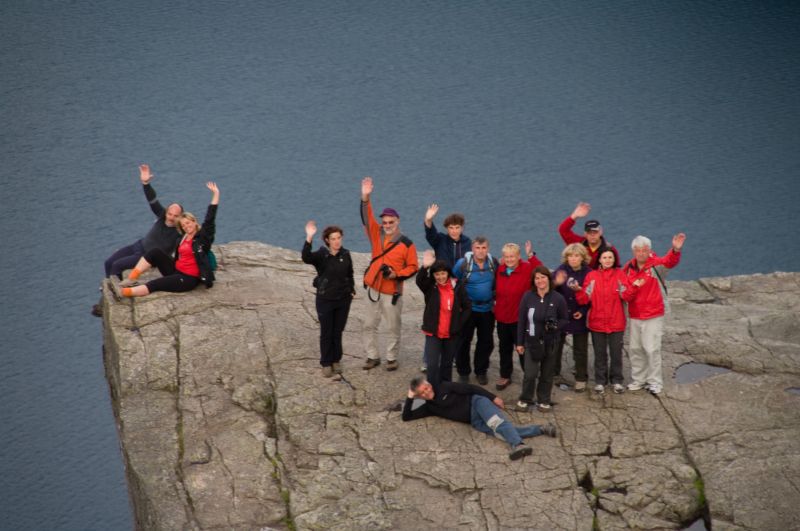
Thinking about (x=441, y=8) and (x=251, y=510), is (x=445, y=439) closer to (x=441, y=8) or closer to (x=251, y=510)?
(x=251, y=510)

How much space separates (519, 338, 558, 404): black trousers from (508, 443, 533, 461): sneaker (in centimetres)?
77

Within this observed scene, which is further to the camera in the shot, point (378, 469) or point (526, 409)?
point (526, 409)

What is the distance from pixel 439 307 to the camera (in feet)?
31.0

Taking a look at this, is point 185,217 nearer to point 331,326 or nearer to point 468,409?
point 331,326

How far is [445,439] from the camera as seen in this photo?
9.23 m

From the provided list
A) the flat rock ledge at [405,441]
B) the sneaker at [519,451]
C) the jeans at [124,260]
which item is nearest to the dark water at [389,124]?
the jeans at [124,260]

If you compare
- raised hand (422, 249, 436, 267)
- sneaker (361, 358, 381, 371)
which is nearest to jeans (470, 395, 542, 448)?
raised hand (422, 249, 436, 267)

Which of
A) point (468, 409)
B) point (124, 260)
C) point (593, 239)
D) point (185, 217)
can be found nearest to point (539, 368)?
point (468, 409)

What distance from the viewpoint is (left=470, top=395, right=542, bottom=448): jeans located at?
9016 millimetres

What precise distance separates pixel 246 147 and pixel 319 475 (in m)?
10.2

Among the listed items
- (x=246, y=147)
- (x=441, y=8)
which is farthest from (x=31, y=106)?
(x=441, y=8)

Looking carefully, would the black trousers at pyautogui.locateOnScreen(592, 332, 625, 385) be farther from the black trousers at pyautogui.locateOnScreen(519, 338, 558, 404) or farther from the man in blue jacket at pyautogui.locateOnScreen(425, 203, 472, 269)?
the man in blue jacket at pyautogui.locateOnScreen(425, 203, 472, 269)

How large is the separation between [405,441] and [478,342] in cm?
141

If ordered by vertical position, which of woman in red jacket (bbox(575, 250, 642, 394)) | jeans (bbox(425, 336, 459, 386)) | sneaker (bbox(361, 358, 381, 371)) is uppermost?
woman in red jacket (bbox(575, 250, 642, 394))
